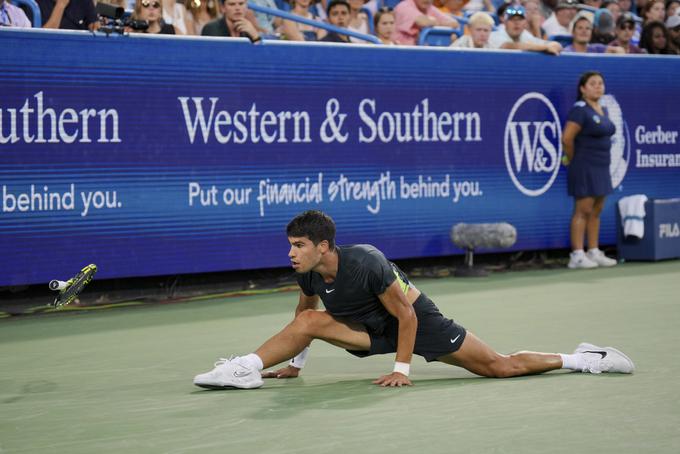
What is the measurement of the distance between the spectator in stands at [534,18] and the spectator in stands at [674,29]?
1761 millimetres

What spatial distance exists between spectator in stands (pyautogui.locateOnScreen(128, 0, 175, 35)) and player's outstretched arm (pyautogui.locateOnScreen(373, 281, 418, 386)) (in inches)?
220

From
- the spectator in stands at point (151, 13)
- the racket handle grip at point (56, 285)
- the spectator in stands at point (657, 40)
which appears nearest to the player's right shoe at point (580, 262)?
the spectator in stands at point (657, 40)

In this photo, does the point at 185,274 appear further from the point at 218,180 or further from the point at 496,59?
the point at 496,59

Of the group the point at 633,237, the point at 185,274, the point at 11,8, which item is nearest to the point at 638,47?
the point at 633,237

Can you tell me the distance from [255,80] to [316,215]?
5397 mm

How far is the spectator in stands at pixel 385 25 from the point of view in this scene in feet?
44.3

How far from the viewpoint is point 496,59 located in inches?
538

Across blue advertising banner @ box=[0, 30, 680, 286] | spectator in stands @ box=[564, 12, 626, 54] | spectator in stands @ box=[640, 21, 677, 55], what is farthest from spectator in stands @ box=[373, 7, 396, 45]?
spectator in stands @ box=[640, 21, 677, 55]

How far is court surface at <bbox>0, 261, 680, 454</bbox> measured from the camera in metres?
5.39

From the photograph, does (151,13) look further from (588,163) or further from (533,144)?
(588,163)

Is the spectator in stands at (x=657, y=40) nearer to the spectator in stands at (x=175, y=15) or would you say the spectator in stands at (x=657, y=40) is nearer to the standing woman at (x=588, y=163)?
the standing woman at (x=588, y=163)

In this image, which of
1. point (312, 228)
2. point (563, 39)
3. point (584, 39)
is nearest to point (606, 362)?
point (312, 228)

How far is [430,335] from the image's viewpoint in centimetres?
681

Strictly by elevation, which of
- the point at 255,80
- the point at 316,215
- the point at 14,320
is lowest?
the point at 14,320
